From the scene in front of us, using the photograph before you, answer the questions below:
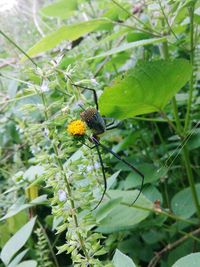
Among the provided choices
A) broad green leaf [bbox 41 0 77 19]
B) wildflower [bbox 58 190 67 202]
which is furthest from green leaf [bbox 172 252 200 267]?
broad green leaf [bbox 41 0 77 19]

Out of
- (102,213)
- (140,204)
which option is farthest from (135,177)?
(102,213)

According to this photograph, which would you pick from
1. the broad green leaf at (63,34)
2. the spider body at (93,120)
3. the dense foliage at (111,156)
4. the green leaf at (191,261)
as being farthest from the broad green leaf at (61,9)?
the green leaf at (191,261)

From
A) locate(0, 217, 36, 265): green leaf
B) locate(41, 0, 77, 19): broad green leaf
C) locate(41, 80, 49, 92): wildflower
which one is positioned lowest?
locate(0, 217, 36, 265): green leaf

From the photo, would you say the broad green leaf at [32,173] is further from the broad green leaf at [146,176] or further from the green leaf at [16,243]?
the broad green leaf at [146,176]

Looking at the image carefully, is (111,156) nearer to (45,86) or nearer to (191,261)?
(45,86)

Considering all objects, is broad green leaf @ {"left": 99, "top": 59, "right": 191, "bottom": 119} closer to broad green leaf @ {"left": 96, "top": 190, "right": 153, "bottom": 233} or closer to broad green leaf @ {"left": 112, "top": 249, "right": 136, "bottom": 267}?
broad green leaf @ {"left": 96, "top": 190, "right": 153, "bottom": 233}

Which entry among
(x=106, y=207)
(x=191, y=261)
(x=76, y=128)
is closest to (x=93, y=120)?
(x=76, y=128)

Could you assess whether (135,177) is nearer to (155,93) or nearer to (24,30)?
(155,93)
